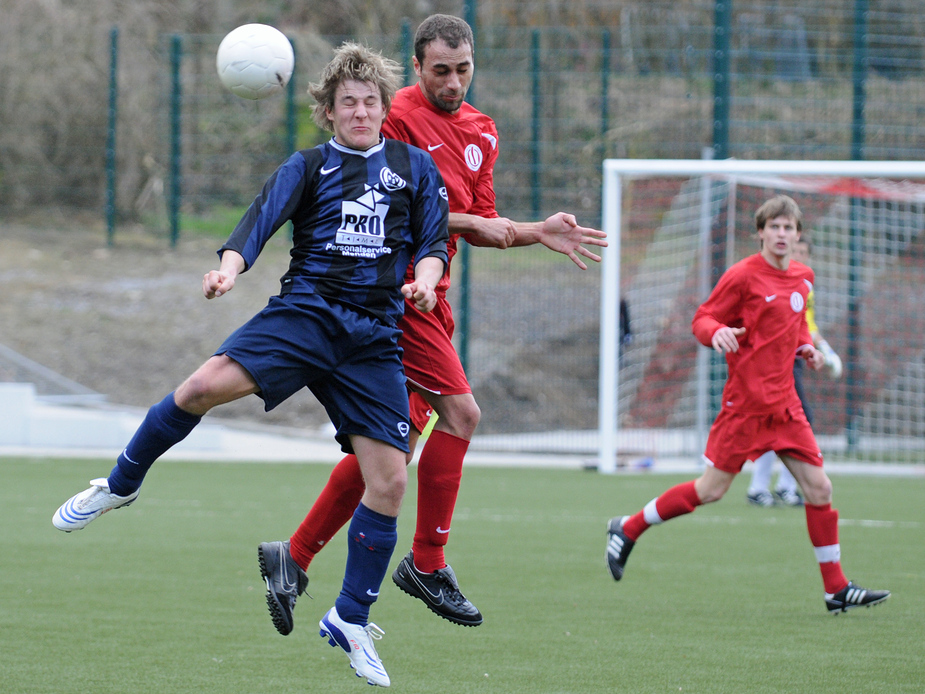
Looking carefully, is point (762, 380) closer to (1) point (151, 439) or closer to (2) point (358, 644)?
(2) point (358, 644)

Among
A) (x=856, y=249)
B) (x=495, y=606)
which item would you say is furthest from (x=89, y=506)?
(x=856, y=249)

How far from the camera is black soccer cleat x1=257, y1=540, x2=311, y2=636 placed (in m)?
4.09

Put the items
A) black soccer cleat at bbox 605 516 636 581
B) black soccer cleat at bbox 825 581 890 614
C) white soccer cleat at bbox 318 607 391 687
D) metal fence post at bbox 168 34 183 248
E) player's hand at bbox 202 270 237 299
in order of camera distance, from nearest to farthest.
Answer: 1. player's hand at bbox 202 270 237 299
2. white soccer cleat at bbox 318 607 391 687
3. black soccer cleat at bbox 825 581 890 614
4. black soccer cleat at bbox 605 516 636 581
5. metal fence post at bbox 168 34 183 248

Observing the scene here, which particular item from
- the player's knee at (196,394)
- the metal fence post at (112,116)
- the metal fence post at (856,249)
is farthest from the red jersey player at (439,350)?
the metal fence post at (112,116)

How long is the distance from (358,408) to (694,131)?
9994 millimetres

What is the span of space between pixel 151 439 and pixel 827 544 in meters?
3.16

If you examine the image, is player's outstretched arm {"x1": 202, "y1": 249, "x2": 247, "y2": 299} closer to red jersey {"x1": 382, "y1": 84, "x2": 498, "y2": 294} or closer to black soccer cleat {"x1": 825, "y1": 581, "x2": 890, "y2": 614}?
red jersey {"x1": 382, "y1": 84, "x2": 498, "y2": 294}

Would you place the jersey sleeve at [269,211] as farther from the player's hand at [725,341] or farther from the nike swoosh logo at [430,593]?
the player's hand at [725,341]

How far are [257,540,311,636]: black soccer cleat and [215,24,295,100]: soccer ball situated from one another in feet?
5.51

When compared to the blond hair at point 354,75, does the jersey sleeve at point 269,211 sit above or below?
below

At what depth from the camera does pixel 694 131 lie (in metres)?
13.1

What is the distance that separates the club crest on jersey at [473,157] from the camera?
452 centimetres

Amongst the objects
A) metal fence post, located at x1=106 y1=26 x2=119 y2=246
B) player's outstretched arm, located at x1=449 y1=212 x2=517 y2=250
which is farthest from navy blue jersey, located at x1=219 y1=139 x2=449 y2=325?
metal fence post, located at x1=106 y1=26 x2=119 y2=246

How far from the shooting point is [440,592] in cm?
436
